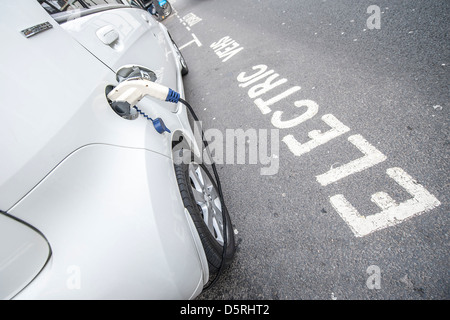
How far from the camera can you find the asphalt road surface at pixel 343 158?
1.50 m

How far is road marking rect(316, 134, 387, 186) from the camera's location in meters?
1.94

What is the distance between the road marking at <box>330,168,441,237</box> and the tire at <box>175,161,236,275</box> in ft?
2.92

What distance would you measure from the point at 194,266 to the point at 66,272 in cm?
57

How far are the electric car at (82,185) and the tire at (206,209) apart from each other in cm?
1

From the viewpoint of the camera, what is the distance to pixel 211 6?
28.0 ft

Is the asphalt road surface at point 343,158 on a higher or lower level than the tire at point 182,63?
lower

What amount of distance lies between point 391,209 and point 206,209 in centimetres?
131

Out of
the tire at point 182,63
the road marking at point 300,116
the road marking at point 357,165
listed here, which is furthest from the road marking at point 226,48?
the road marking at point 357,165

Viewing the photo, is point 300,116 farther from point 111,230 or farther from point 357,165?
point 111,230

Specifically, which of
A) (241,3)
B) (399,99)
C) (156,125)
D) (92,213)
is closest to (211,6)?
(241,3)

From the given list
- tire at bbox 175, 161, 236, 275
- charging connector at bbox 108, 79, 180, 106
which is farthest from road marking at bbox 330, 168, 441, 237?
charging connector at bbox 108, 79, 180, 106

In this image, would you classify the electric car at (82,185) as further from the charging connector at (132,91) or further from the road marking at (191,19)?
the road marking at (191,19)

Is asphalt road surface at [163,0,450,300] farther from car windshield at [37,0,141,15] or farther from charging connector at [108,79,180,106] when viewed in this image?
car windshield at [37,0,141,15]

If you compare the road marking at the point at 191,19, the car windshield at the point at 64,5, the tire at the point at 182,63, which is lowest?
the road marking at the point at 191,19
